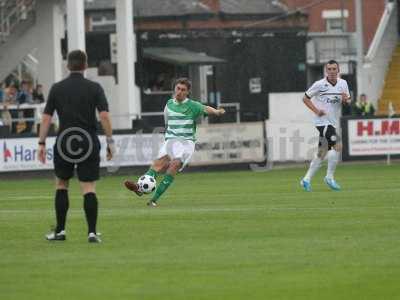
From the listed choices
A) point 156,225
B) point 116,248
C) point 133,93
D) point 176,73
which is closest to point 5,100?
point 133,93

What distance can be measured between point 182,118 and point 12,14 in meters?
22.5

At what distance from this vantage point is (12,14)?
145 feet

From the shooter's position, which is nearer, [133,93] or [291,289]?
[291,289]

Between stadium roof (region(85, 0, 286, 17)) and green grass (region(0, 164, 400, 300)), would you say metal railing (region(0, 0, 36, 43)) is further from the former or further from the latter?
green grass (region(0, 164, 400, 300))

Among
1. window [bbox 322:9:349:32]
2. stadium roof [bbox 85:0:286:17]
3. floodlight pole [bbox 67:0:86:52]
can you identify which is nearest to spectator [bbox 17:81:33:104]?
floodlight pole [bbox 67:0:86:52]

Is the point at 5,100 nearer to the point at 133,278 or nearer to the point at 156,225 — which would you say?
the point at 156,225

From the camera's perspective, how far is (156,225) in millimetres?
17781

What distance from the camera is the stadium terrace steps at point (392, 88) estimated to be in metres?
52.7

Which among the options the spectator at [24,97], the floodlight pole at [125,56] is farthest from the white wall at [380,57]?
the spectator at [24,97]

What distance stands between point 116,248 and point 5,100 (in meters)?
26.6

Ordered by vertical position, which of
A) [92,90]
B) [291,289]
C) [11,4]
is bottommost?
[291,289]

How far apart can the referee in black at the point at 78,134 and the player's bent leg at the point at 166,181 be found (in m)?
5.86

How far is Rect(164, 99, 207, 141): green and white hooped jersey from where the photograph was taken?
893 inches

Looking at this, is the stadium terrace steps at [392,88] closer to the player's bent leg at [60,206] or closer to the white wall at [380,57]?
the white wall at [380,57]
